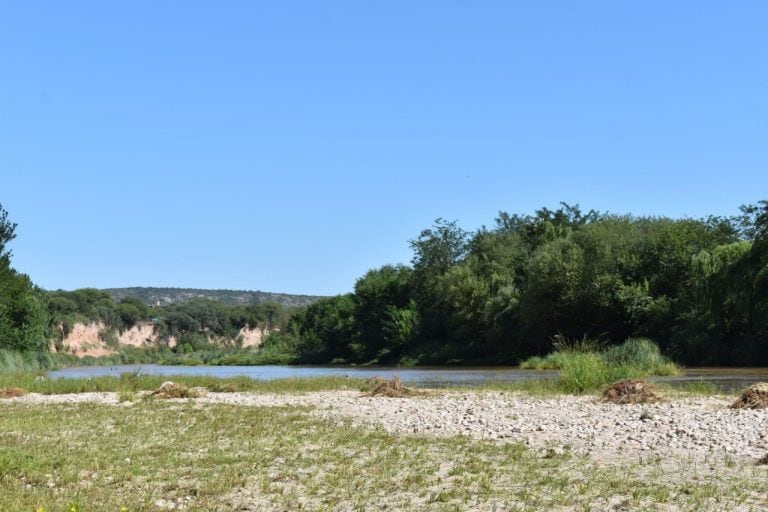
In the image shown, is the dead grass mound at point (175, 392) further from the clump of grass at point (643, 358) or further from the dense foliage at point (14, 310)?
the dense foliage at point (14, 310)

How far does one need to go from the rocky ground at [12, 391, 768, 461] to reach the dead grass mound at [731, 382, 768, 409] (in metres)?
0.41

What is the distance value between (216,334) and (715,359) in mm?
156722

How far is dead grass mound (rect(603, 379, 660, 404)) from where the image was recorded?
2067 cm

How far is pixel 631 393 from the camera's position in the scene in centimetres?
2102

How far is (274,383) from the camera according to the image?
108 ft

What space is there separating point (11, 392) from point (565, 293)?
44086 millimetres

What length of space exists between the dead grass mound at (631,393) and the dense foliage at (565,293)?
25506 millimetres

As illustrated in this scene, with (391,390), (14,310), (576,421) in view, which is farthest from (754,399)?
(14,310)

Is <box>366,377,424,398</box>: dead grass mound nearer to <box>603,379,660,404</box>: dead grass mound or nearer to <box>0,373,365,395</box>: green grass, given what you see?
<box>0,373,365,395</box>: green grass

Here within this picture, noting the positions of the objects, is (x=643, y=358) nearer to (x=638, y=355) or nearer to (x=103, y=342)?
(x=638, y=355)

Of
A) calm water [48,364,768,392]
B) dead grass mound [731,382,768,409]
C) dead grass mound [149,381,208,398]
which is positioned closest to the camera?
dead grass mound [731,382,768,409]

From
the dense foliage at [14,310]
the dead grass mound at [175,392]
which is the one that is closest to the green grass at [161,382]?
the dead grass mound at [175,392]

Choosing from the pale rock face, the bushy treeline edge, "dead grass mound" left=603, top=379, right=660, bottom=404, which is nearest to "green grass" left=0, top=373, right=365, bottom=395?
"dead grass mound" left=603, top=379, right=660, bottom=404

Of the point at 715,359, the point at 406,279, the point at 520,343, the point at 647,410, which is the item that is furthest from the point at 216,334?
the point at 647,410
